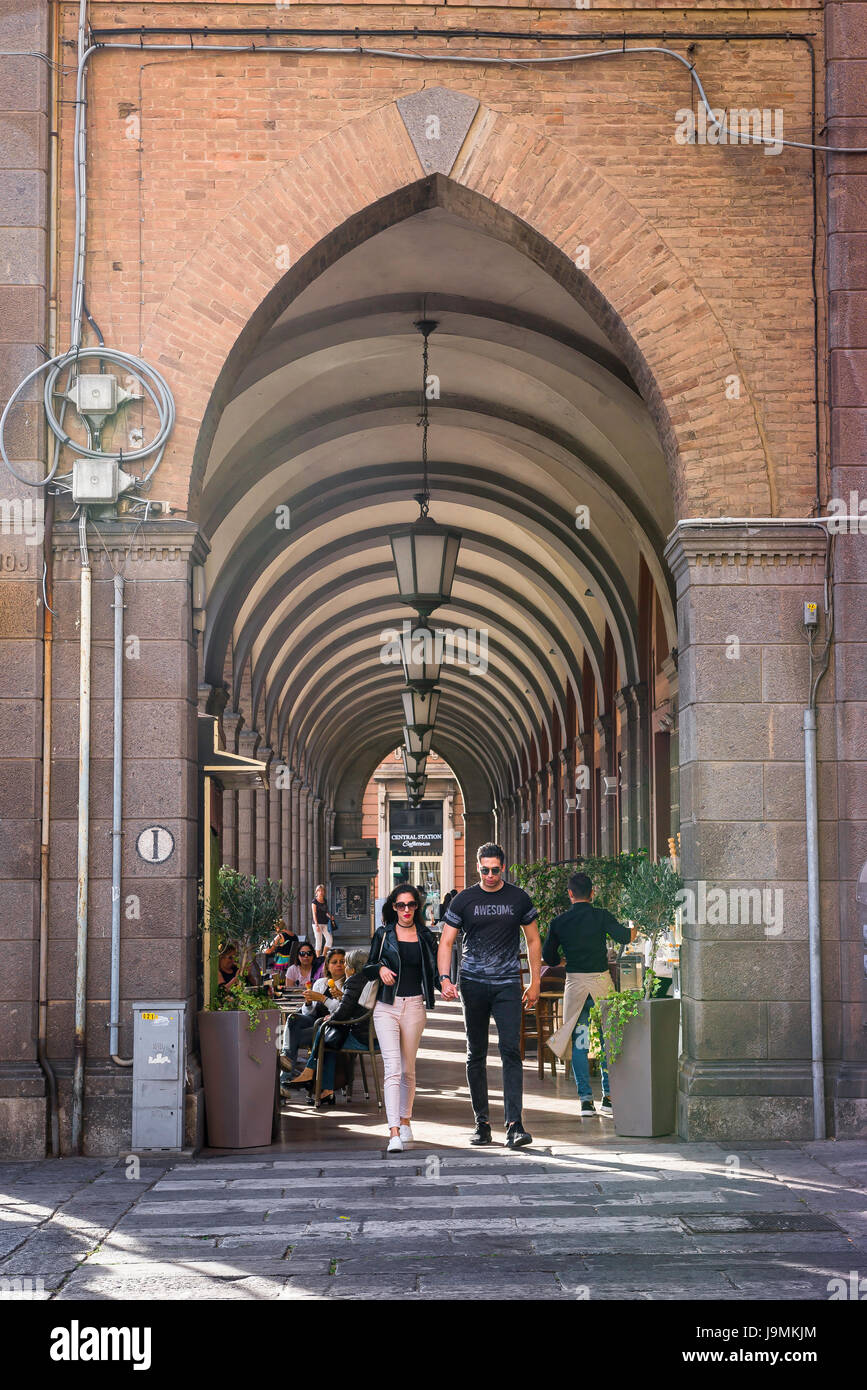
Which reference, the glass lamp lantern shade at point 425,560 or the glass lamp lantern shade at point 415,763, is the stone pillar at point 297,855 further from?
the glass lamp lantern shade at point 425,560

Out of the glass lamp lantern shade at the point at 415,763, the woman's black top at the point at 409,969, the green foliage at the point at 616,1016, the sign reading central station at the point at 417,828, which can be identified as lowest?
the green foliage at the point at 616,1016

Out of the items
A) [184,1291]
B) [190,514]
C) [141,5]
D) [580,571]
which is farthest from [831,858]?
[580,571]

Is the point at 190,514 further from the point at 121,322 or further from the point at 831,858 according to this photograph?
the point at 831,858

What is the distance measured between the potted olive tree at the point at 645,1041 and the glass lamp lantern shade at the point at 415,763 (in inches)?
769

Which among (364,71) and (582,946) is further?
(582,946)

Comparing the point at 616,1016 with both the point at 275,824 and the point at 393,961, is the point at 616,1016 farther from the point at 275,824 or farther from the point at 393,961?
the point at 275,824

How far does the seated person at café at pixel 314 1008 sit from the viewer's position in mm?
11047

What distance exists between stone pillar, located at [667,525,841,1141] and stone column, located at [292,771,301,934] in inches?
813

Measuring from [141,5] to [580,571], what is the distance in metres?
9.41

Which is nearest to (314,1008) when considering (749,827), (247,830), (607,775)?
(749,827)

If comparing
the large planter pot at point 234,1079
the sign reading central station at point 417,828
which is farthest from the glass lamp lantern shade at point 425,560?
the sign reading central station at point 417,828

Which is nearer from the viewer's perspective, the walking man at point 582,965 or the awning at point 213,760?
the awning at point 213,760

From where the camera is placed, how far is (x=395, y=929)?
8195mm

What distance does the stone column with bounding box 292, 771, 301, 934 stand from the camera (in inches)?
1139
